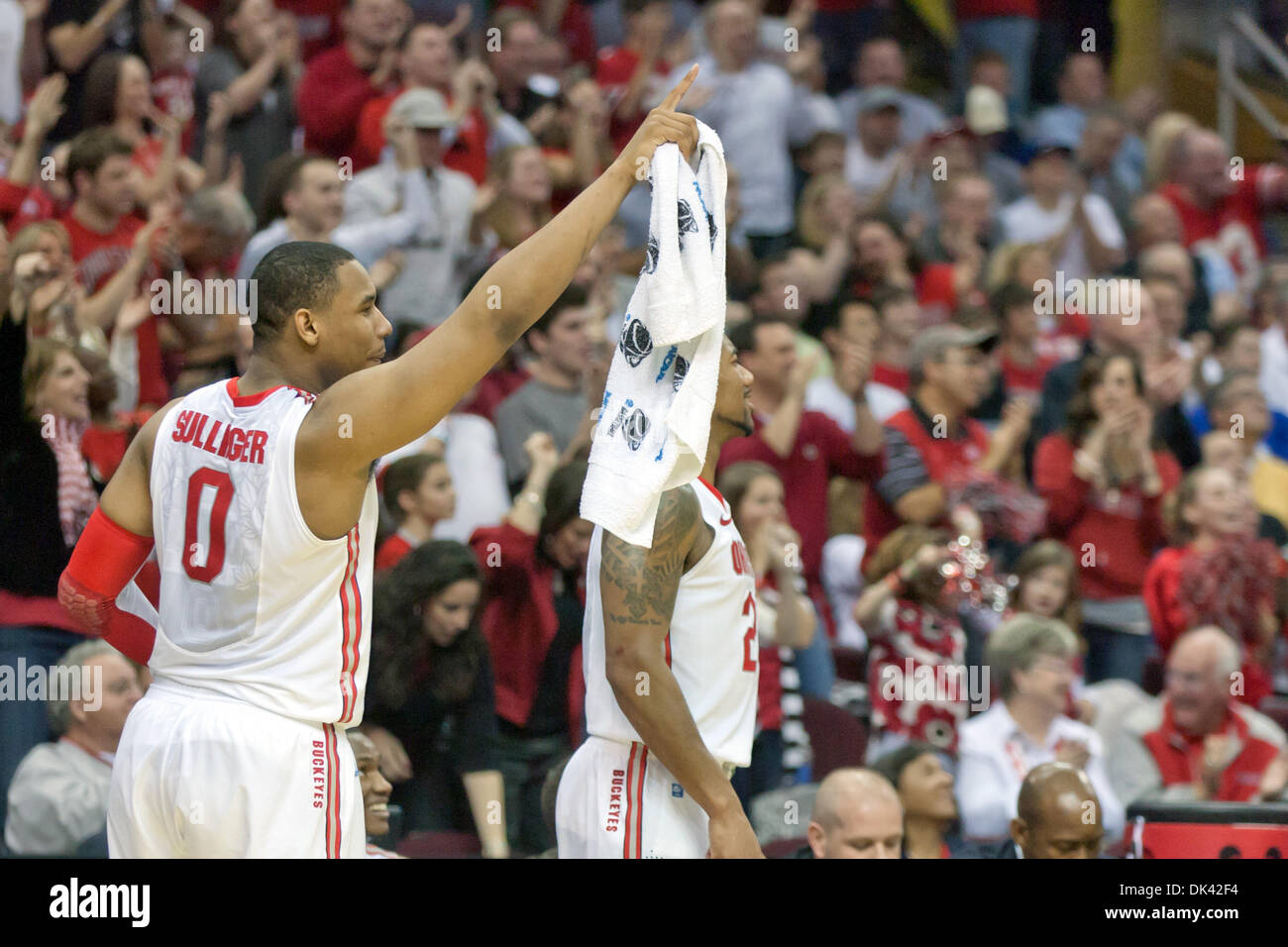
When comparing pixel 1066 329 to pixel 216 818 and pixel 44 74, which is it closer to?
pixel 44 74

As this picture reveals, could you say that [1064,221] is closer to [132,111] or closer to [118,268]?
[132,111]

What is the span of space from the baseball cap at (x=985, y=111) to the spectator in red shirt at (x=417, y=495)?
16.7ft

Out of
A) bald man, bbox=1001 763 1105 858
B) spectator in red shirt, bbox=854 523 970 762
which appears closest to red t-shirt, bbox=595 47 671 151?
spectator in red shirt, bbox=854 523 970 762

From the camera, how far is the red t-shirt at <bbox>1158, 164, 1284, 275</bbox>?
33.1 feet

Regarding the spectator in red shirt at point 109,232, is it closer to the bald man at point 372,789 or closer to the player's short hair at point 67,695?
the player's short hair at point 67,695

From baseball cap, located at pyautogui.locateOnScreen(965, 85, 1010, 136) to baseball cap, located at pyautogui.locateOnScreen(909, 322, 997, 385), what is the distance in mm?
3029

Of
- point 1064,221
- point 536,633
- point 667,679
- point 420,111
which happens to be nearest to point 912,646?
point 536,633

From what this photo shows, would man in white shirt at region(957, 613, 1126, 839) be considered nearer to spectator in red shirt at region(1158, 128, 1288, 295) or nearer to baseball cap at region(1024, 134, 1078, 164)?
baseball cap at region(1024, 134, 1078, 164)

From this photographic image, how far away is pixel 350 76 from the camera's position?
8.09 meters

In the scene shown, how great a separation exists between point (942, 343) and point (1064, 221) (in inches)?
110
